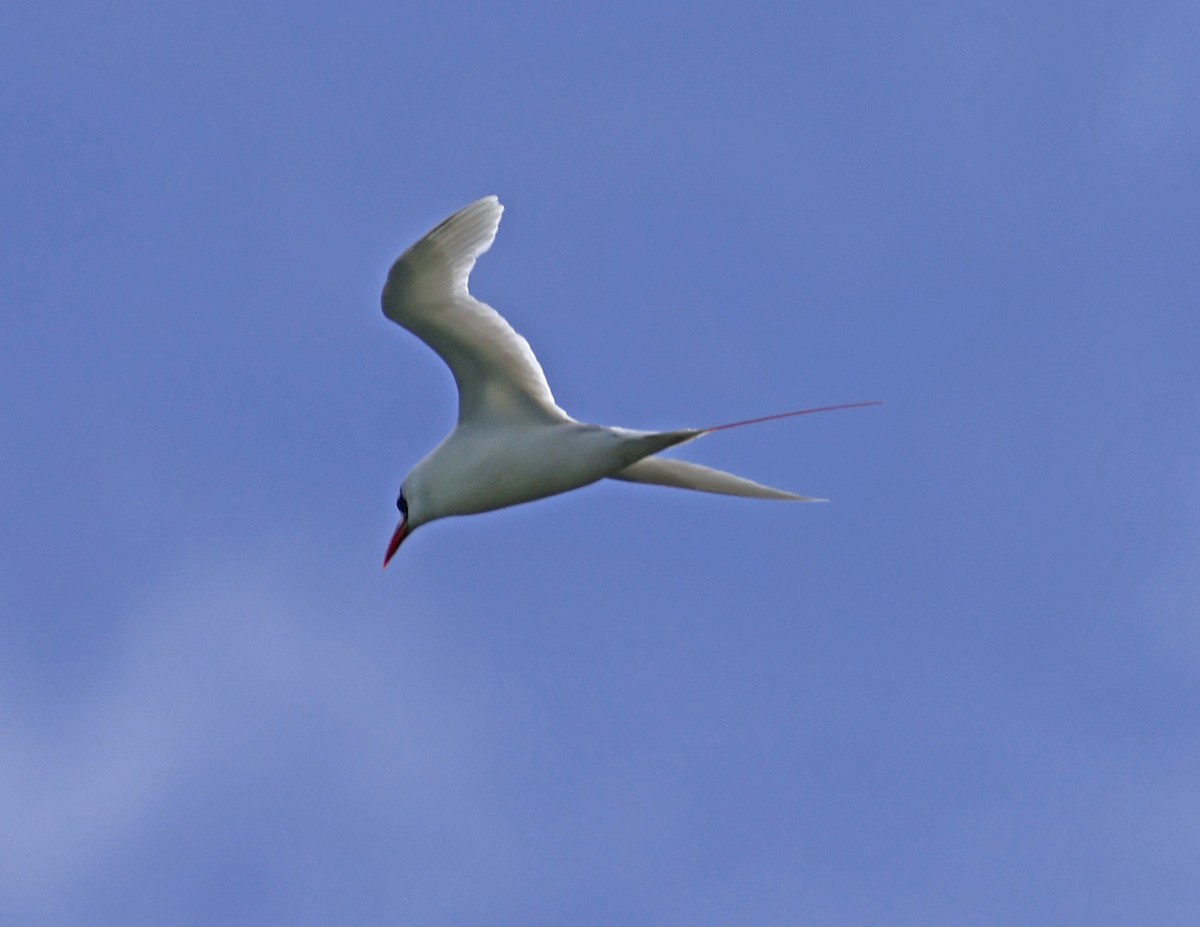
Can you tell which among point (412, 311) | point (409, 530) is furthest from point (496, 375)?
point (409, 530)

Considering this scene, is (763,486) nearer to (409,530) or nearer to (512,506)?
(512,506)

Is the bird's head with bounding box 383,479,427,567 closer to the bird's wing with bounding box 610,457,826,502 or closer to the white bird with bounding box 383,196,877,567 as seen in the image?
the white bird with bounding box 383,196,877,567

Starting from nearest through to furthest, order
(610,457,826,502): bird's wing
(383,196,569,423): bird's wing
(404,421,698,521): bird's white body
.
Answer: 1. (404,421,698,521): bird's white body
2. (383,196,569,423): bird's wing
3. (610,457,826,502): bird's wing

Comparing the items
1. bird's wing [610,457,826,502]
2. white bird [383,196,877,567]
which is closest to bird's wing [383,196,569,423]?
white bird [383,196,877,567]

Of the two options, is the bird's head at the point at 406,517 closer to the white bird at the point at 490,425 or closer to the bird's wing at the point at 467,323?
the white bird at the point at 490,425

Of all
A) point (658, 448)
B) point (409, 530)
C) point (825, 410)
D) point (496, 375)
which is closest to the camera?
point (825, 410)

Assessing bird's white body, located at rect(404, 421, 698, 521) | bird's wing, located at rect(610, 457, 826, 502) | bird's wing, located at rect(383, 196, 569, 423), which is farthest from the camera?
bird's wing, located at rect(610, 457, 826, 502)

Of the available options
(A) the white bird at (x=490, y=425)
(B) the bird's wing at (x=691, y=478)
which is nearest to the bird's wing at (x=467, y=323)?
(A) the white bird at (x=490, y=425)
